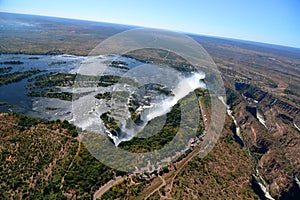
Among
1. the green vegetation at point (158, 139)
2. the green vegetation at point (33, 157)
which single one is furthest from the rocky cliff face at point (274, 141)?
the green vegetation at point (33, 157)

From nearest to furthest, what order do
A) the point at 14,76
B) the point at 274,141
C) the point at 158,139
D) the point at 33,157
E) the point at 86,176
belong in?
the point at 86,176 → the point at 33,157 → the point at 158,139 → the point at 274,141 → the point at 14,76

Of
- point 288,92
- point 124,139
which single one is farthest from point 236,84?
point 124,139

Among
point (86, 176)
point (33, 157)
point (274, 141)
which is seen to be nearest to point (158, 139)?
point (86, 176)

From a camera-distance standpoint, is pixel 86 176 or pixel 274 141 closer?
pixel 86 176

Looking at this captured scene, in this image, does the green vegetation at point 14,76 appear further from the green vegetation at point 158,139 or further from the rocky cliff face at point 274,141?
the rocky cliff face at point 274,141

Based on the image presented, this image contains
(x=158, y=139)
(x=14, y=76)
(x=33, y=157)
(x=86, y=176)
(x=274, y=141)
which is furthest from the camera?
(x=14, y=76)

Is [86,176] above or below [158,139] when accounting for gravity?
below

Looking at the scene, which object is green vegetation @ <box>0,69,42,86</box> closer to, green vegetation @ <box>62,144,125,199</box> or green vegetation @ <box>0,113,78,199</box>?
green vegetation @ <box>0,113,78,199</box>

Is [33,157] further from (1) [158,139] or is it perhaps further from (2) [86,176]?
(1) [158,139]

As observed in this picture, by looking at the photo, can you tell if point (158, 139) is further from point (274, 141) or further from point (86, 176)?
point (274, 141)

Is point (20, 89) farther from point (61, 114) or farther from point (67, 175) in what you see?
point (67, 175)

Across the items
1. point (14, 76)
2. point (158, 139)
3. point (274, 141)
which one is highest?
point (158, 139)
